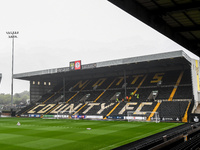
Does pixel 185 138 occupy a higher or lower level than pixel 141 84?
lower

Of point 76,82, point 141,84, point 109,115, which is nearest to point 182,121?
point 109,115

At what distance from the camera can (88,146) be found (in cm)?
1338

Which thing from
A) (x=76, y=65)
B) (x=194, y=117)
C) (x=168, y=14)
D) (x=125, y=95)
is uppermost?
(x=76, y=65)

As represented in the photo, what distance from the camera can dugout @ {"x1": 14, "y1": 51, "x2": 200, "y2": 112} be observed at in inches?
1401

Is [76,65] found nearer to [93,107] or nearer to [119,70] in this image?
[93,107]

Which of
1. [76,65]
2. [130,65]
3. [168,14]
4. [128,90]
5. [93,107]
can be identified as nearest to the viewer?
[168,14]

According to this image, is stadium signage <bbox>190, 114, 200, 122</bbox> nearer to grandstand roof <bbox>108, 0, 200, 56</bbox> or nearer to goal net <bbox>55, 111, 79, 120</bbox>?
grandstand roof <bbox>108, 0, 200, 56</bbox>

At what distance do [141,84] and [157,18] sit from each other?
3476 cm

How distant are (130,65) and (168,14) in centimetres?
3171

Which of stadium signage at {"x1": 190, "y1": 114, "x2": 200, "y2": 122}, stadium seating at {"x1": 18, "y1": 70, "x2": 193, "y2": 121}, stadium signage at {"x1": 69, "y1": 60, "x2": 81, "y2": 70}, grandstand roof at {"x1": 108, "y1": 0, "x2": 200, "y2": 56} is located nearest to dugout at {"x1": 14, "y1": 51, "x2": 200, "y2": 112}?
stadium signage at {"x1": 69, "y1": 60, "x2": 81, "y2": 70}

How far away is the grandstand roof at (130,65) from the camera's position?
34.0 metres

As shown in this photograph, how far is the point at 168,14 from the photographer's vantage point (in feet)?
31.0

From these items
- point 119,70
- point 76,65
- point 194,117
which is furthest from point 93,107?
point 194,117

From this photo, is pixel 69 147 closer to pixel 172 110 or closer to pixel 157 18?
pixel 157 18
